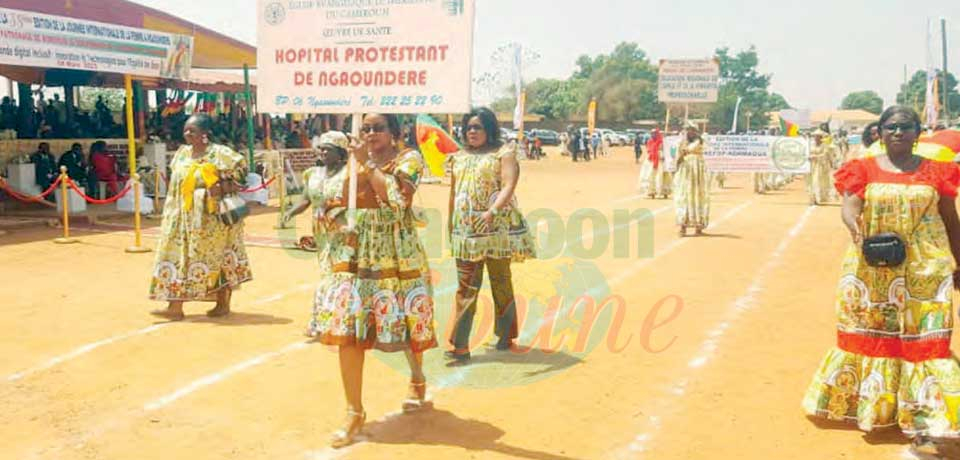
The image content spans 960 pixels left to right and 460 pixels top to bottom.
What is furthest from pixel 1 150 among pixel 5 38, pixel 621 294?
pixel 621 294

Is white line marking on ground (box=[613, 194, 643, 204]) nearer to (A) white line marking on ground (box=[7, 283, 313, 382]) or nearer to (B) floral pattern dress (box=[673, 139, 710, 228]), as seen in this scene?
(B) floral pattern dress (box=[673, 139, 710, 228])

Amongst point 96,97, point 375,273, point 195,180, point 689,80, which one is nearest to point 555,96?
point 96,97

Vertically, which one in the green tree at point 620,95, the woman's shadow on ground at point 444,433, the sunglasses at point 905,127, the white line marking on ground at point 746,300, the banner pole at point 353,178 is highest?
the green tree at point 620,95

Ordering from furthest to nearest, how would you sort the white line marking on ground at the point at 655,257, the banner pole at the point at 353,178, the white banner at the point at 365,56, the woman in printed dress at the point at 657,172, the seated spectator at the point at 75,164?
the woman in printed dress at the point at 657,172
the seated spectator at the point at 75,164
the white line marking on ground at the point at 655,257
the banner pole at the point at 353,178
the white banner at the point at 365,56

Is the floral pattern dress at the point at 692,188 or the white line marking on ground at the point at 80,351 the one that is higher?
the floral pattern dress at the point at 692,188

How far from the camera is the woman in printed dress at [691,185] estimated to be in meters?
13.7

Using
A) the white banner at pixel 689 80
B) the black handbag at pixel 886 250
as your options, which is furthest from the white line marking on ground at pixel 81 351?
the white banner at pixel 689 80

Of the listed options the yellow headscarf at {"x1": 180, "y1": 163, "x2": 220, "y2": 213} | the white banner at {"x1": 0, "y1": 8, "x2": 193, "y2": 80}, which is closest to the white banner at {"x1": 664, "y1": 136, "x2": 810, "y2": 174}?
the white banner at {"x1": 0, "y1": 8, "x2": 193, "y2": 80}

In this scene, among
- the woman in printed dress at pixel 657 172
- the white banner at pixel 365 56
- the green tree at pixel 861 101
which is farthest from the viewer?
the green tree at pixel 861 101

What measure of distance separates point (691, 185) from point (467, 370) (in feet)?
27.2

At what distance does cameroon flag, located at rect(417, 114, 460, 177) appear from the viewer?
22.6 meters

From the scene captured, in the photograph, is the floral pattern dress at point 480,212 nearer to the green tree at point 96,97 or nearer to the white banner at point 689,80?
the white banner at point 689,80

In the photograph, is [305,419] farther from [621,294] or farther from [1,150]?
[1,150]

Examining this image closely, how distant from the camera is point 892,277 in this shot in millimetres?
4746
